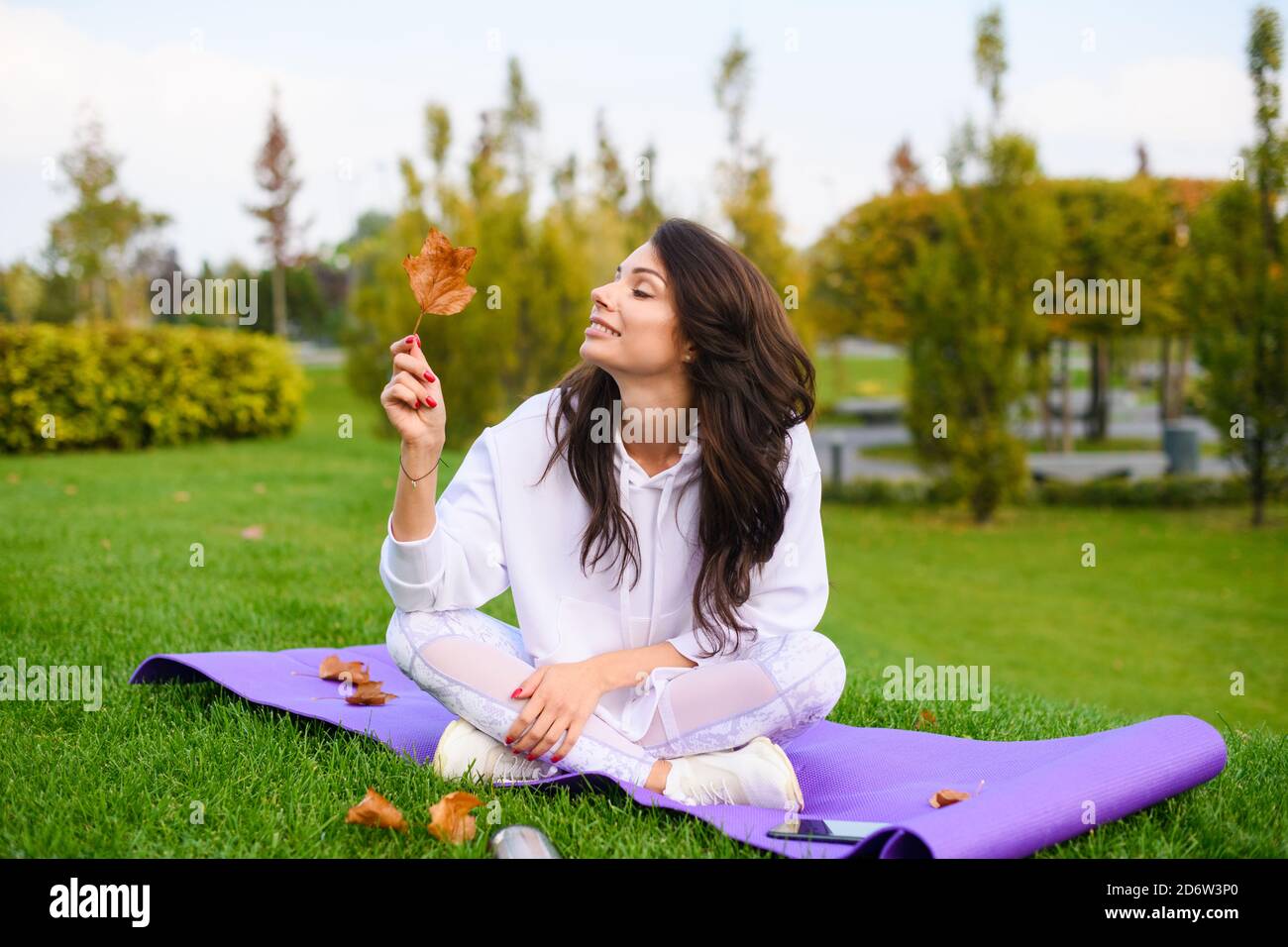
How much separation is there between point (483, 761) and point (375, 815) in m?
0.36

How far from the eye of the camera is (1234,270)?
11.6m

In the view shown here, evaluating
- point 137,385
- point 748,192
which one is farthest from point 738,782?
point 748,192

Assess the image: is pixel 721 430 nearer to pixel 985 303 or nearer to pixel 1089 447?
pixel 985 303

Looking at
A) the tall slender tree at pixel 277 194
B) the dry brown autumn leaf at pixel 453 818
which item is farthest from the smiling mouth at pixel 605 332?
the tall slender tree at pixel 277 194

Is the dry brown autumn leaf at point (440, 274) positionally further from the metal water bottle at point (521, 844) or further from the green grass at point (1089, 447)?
the green grass at point (1089, 447)

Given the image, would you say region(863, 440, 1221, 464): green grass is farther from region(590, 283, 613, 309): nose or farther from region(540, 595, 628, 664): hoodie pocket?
region(590, 283, 613, 309): nose

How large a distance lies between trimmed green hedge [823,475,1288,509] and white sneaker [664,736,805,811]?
35.4 ft

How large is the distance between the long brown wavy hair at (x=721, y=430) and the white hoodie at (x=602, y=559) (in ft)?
0.13

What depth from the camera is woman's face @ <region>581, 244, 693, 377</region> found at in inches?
112

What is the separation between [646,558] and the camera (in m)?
2.98

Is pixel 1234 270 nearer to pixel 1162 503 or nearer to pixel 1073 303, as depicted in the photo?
pixel 1162 503

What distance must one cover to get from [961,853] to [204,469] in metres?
9.37

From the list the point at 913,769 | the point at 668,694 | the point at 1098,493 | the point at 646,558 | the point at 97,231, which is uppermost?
the point at 97,231
